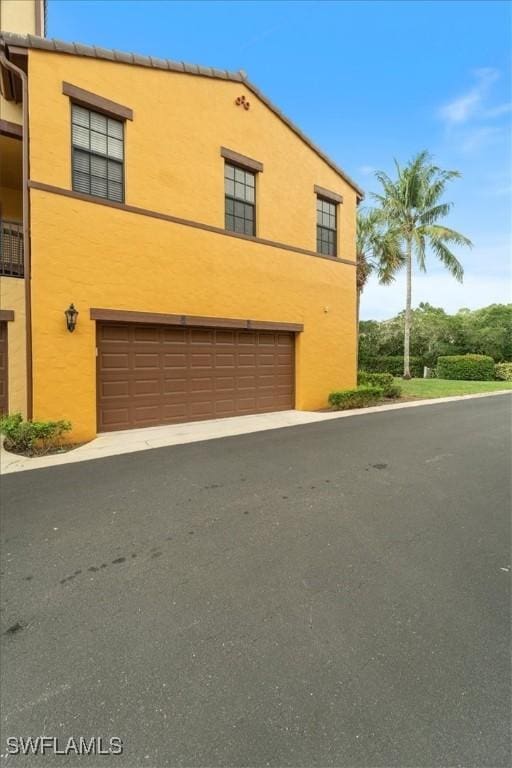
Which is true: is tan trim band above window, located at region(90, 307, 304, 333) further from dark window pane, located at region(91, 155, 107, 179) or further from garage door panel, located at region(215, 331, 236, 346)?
dark window pane, located at region(91, 155, 107, 179)

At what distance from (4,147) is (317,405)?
35.2 ft

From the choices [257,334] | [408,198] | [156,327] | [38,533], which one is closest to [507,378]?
[408,198]

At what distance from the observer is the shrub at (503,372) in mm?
21859

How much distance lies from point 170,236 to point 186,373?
3.37 meters

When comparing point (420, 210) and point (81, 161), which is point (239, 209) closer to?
point (81, 161)

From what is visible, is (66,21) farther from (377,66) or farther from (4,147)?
(377,66)

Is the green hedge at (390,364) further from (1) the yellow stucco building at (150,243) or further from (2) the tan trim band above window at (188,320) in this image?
(2) the tan trim band above window at (188,320)

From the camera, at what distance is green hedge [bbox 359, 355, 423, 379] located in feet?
80.4

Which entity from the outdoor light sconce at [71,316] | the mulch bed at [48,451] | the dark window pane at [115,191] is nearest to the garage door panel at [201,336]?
the outdoor light sconce at [71,316]

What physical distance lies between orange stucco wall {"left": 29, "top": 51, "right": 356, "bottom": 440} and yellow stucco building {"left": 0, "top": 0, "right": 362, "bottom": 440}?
0.10 feet

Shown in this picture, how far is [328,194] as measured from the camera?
39.4 ft

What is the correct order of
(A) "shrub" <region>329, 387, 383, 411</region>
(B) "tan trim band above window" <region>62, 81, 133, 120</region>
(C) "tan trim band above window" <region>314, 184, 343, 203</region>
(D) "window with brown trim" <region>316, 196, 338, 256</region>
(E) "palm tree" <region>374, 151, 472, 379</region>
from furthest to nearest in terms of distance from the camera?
(E) "palm tree" <region>374, 151, 472, 379</region> < (D) "window with brown trim" <region>316, 196, 338, 256</region> < (C) "tan trim band above window" <region>314, 184, 343, 203</region> < (A) "shrub" <region>329, 387, 383, 411</region> < (B) "tan trim band above window" <region>62, 81, 133, 120</region>

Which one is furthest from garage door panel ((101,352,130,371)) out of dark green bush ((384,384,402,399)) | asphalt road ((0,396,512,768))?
dark green bush ((384,384,402,399))

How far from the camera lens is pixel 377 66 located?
1234cm
